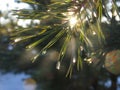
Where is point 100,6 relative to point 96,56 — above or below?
above

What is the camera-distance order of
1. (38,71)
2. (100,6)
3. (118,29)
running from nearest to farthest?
(100,6), (118,29), (38,71)

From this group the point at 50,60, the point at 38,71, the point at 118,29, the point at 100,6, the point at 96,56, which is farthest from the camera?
the point at 38,71

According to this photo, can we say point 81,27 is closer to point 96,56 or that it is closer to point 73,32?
point 73,32

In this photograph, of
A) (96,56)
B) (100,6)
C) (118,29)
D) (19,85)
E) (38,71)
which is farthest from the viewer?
(19,85)

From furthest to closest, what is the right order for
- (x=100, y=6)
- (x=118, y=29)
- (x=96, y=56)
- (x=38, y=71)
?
(x=38, y=71) < (x=118, y=29) < (x=96, y=56) < (x=100, y=6)

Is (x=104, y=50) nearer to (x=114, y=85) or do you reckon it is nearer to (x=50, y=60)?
(x=50, y=60)

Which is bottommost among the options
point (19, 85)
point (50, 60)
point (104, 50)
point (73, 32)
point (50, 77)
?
point (19, 85)

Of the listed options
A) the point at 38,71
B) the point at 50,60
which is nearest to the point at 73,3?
the point at 50,60

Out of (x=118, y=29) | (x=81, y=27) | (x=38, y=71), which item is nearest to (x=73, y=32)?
(x=81, y=27)

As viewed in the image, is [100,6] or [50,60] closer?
[100,6]
